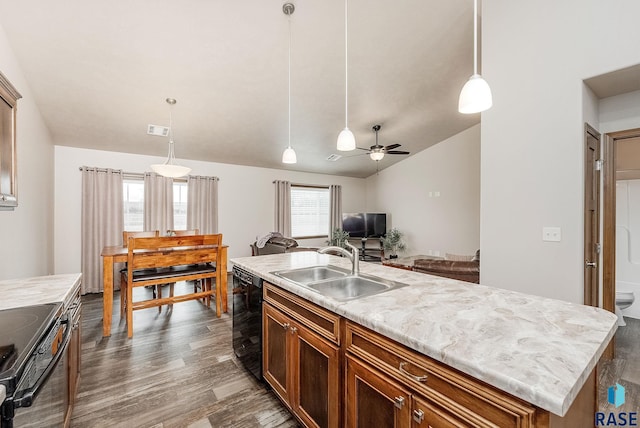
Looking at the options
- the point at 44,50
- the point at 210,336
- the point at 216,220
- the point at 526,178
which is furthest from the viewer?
the point at 216,220

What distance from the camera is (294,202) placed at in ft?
22.7

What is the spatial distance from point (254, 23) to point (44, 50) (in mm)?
2002

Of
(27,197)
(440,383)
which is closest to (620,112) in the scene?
(440,383)

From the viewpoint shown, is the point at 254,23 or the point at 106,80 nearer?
the point at 254,23

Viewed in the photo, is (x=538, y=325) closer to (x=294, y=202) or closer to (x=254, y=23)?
(x=254, y=23)

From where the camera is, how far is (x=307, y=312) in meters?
1.51

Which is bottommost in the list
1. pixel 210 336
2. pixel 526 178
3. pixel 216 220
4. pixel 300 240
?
pixel 210 336

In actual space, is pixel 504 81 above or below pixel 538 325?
→ above

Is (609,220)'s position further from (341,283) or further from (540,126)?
(341,283)

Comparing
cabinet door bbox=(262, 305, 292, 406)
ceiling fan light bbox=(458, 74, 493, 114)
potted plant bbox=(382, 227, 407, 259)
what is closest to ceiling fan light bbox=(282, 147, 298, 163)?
cabinet door bbox=(262, 305, 292, 406)

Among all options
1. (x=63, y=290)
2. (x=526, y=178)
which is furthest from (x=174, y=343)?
(x=526, y=178)

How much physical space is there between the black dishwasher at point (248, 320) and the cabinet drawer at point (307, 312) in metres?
0.20

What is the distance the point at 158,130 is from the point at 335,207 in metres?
4.49

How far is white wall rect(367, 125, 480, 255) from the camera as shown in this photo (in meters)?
5.70
